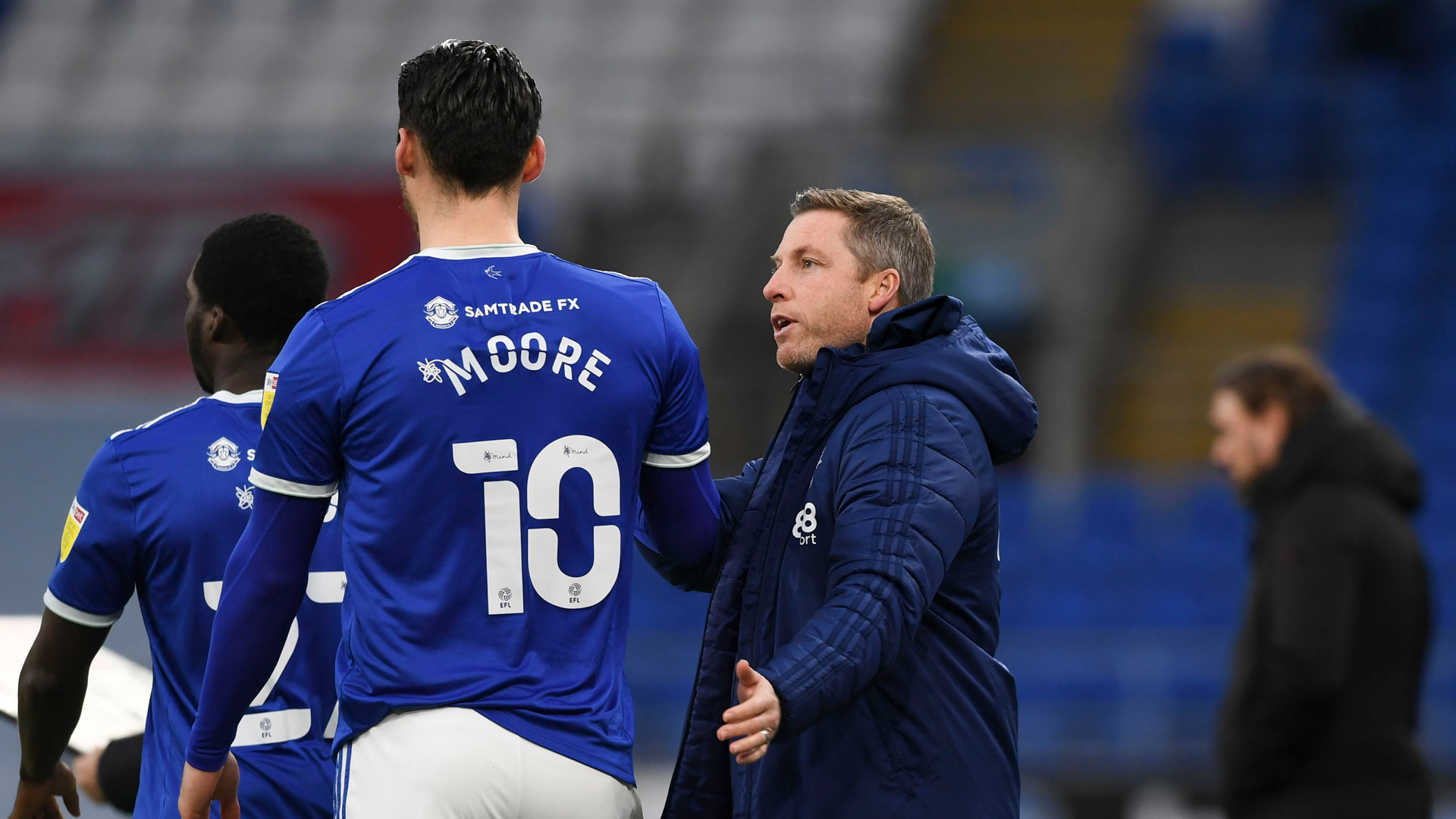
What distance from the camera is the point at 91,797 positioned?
3.41m

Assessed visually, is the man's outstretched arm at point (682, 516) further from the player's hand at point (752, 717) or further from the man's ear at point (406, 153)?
the man's ear at point (406, 153)

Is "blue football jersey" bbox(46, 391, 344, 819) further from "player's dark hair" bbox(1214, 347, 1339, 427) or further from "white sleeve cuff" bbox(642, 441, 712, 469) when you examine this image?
"player's dark hair" bbox(1214, 347, 1339, 427)

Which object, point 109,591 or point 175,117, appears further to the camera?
point 175,117

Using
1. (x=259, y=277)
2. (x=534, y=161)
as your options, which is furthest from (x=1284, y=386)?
(x=259, y=277)

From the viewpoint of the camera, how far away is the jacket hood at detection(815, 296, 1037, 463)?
111 inches

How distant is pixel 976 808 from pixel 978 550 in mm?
417

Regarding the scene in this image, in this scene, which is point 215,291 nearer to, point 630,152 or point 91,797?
point 91,797

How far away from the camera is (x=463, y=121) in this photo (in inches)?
101

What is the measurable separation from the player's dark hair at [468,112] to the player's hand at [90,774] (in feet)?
4.90

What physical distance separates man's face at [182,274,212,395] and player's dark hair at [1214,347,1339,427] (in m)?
3.04

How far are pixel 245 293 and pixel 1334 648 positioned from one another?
9.54ft

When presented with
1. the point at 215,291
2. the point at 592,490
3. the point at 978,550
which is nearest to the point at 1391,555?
the point at 978,550

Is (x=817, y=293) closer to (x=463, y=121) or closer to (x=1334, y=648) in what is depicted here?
(x=463, y=121)

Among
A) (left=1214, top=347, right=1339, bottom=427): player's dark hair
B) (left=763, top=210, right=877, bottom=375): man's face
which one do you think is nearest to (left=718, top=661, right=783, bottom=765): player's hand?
(left=763, top=210, right=877, bottom=375): man's face
